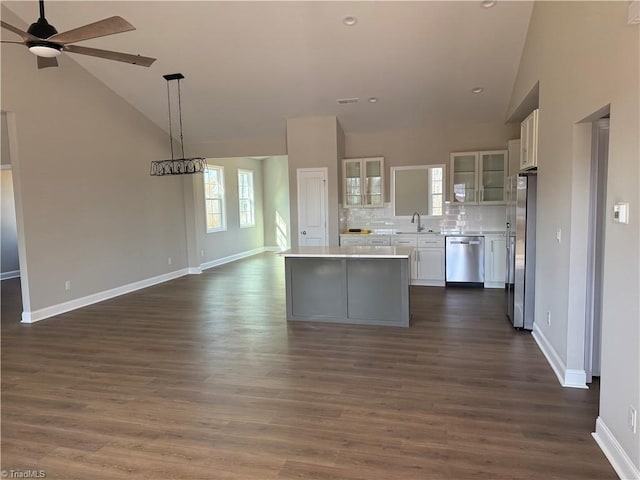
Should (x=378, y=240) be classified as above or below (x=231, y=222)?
below

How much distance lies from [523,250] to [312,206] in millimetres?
3797

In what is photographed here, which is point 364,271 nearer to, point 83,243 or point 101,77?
point 83,243

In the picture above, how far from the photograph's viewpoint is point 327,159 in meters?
7.08

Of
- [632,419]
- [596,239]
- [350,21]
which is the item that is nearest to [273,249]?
[350,21]

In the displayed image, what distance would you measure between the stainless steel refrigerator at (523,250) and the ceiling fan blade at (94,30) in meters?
3.87

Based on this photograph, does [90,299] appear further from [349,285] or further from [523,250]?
[523,250]

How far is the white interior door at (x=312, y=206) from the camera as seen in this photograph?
283 inches

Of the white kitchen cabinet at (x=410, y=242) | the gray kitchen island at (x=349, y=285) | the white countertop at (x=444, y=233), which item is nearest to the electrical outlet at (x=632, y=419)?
the gray kitchen island at (x=349, y=285)

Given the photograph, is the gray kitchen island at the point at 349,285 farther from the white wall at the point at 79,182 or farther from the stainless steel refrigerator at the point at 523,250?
the white wall at the point at 79,182

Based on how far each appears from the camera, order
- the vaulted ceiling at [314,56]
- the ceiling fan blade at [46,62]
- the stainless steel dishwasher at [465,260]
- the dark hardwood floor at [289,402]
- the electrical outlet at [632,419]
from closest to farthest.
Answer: the electrical outlet at [632,419] < the dark hardwood floor at [289,402] < the ceiling fan blade at [46,62] < the vaulted ceiling at [314,56] < the stainless steel dishwasher at [465,260]

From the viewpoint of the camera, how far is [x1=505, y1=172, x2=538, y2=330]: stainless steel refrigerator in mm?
4262

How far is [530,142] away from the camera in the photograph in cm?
426

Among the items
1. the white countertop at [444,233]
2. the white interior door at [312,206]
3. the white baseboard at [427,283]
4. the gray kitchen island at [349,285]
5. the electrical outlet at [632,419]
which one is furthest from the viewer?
the white interior door at [312,206]

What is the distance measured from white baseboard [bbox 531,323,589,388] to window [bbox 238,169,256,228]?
27.8ft
